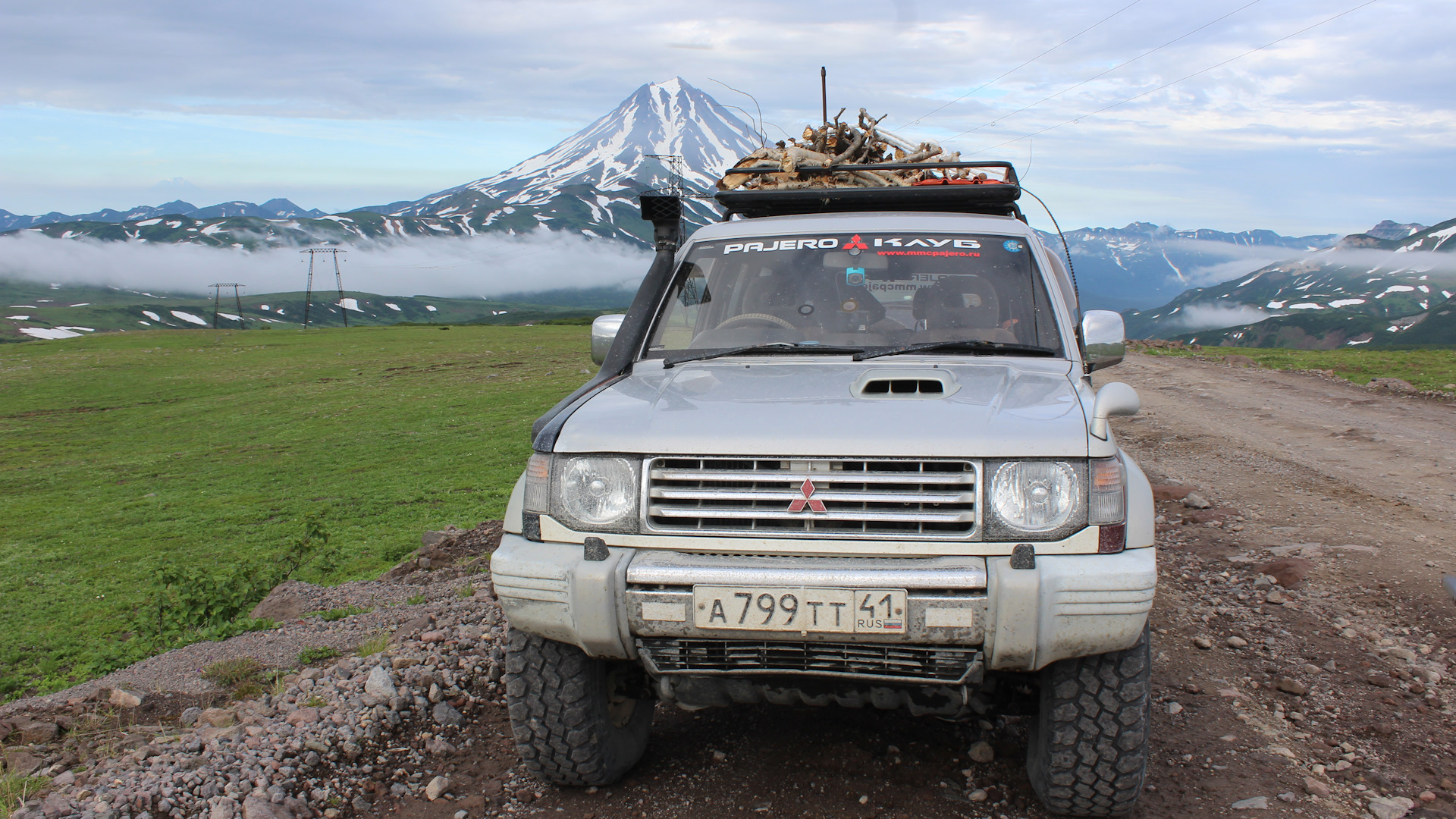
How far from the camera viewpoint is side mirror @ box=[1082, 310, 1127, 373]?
13.0 ft

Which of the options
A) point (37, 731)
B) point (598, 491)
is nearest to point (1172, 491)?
point (598, 491)

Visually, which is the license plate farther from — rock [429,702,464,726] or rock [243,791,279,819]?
rock [429,702,464,726]

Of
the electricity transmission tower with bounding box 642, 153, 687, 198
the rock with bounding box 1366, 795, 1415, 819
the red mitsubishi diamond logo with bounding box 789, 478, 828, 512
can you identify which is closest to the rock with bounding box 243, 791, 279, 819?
the red mitsubishi diamond logo with bounding box 789, 478, 828, 512

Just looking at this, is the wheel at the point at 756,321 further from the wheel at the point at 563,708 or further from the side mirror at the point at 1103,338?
the wheel at the point at 563,708

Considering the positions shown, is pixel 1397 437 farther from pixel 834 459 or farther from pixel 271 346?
pixel 271 346

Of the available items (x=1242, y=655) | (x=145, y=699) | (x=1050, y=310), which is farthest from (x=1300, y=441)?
(x=145, y=699)

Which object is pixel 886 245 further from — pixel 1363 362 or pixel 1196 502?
pixel 1363 362

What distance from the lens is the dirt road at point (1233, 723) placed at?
11.4 ft

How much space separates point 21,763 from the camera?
3.81 meters

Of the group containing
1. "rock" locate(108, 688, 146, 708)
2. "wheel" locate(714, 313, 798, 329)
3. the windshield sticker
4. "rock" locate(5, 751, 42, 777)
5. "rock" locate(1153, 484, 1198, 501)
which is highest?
the windshield sticker

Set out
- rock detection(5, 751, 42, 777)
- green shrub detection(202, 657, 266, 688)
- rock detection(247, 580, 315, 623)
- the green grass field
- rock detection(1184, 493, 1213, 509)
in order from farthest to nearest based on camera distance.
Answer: the green grass field → rock detection(1184, 493, 1213, 509) → rock detection(247, 580, 315, 623) → green shrub detection(202, 657, 266, 688) → rock detection(5, 751, 42, 777)

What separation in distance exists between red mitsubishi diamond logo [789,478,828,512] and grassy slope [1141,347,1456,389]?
1603cm

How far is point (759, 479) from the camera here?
302cm

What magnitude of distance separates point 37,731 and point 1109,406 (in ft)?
14.7
